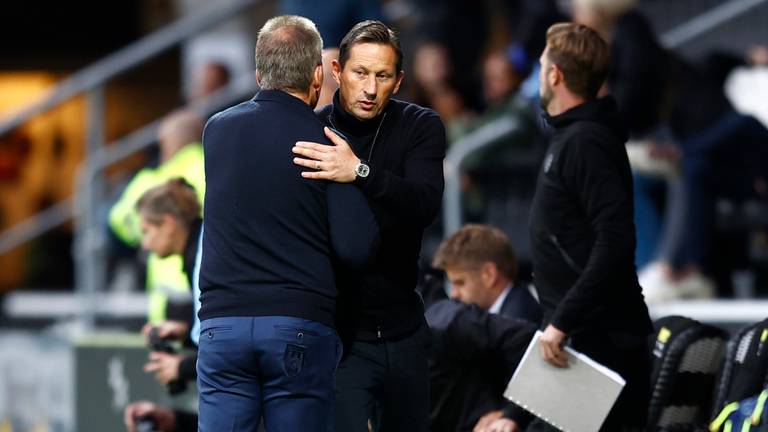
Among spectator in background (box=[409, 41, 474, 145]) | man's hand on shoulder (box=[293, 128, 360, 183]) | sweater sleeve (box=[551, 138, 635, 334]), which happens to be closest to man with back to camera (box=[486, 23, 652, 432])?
sweater sleeve (box=[551, 138, 635, 334])

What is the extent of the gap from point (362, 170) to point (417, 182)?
0.21 meters

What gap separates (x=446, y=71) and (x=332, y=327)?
487 cm

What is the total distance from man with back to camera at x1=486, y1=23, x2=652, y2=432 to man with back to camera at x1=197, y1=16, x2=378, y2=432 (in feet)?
2.66

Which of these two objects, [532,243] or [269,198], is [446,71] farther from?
[269,198]

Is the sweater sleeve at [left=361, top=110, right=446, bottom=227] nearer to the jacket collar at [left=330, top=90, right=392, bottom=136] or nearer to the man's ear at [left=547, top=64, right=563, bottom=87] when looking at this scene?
the jacket collar at [left=330, top=90, right=392, bottom=136]

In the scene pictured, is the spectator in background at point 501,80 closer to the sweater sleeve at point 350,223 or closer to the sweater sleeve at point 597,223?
the sweater sleeve at point 597,223

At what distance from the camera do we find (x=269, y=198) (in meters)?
4.35

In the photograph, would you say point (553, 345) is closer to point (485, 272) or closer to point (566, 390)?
point (566, 390)

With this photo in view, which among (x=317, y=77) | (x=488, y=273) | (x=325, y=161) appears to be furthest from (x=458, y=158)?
(x=325, y=161)

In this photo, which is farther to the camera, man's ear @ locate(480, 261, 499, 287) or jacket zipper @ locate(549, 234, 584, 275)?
man's ear @ locate(480, 261, 499, 287)

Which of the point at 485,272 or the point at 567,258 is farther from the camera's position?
the point at 485,272

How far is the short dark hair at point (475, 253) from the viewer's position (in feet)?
18.4

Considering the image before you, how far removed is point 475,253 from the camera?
18.4ft

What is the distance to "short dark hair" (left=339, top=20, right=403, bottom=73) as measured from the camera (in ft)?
15.1
